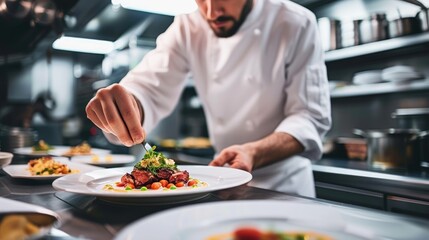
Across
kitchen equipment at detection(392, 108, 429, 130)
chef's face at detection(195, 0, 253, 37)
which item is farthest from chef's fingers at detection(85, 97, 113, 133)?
kitchen equipment at detection(392, 108, 429, 130)

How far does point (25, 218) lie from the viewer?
1.70 feet

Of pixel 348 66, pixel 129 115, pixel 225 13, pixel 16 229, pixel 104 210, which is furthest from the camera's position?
pixel 348 66

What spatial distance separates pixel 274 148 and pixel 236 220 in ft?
2.90

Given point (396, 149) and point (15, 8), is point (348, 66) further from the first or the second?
point (15, 8)

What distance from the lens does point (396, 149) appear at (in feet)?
6.45

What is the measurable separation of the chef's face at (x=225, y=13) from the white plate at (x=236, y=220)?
3.68 ft

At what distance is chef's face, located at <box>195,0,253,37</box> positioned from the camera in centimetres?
154

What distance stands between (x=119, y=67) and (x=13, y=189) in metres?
3.86

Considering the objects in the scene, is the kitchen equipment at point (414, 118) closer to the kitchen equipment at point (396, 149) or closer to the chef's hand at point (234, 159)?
the kitchen equipment at point (396, 149)

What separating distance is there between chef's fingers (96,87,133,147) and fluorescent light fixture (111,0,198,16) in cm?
101

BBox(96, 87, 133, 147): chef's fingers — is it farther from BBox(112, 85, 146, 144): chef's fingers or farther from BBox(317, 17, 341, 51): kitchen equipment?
BBox(317, 17, 341, 51): kitchen equipment

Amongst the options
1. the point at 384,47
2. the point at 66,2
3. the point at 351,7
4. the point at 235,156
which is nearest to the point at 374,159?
the point at 384,47

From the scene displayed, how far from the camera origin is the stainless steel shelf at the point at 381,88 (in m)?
2.21

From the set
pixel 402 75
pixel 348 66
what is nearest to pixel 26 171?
pixel 402 75
